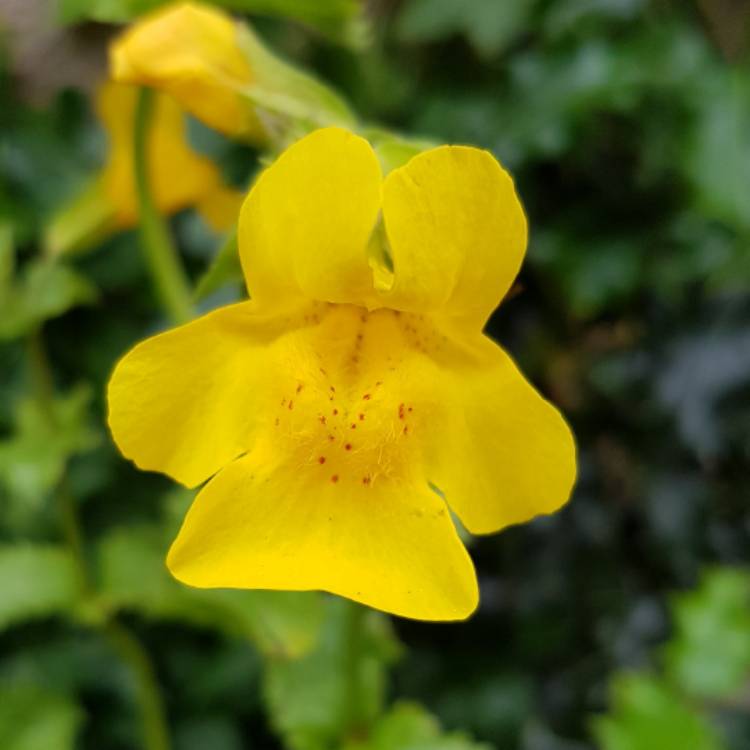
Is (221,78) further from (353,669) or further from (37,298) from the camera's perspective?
(353,669)

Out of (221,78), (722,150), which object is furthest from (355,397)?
(722,150)

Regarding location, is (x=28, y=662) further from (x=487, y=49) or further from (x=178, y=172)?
(x=487, y=49)

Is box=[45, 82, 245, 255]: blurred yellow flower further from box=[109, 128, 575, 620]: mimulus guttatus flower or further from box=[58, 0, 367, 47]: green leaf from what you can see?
box=[109, 128, 575, 620]: mimulus guttatus flower

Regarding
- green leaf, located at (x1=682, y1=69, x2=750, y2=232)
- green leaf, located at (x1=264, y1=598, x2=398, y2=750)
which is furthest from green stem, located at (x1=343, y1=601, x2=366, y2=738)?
green leaf, located at (x1=682, y1=69, x2=750, y2=232)

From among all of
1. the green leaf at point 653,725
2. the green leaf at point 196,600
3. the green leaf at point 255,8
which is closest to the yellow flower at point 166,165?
the green leaf at point 255,8

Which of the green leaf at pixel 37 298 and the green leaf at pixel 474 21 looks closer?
the green leaf at pixel 37 298

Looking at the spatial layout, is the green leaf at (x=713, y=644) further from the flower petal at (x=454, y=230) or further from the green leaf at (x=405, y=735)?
the flower petal at (x=454, y=230)
